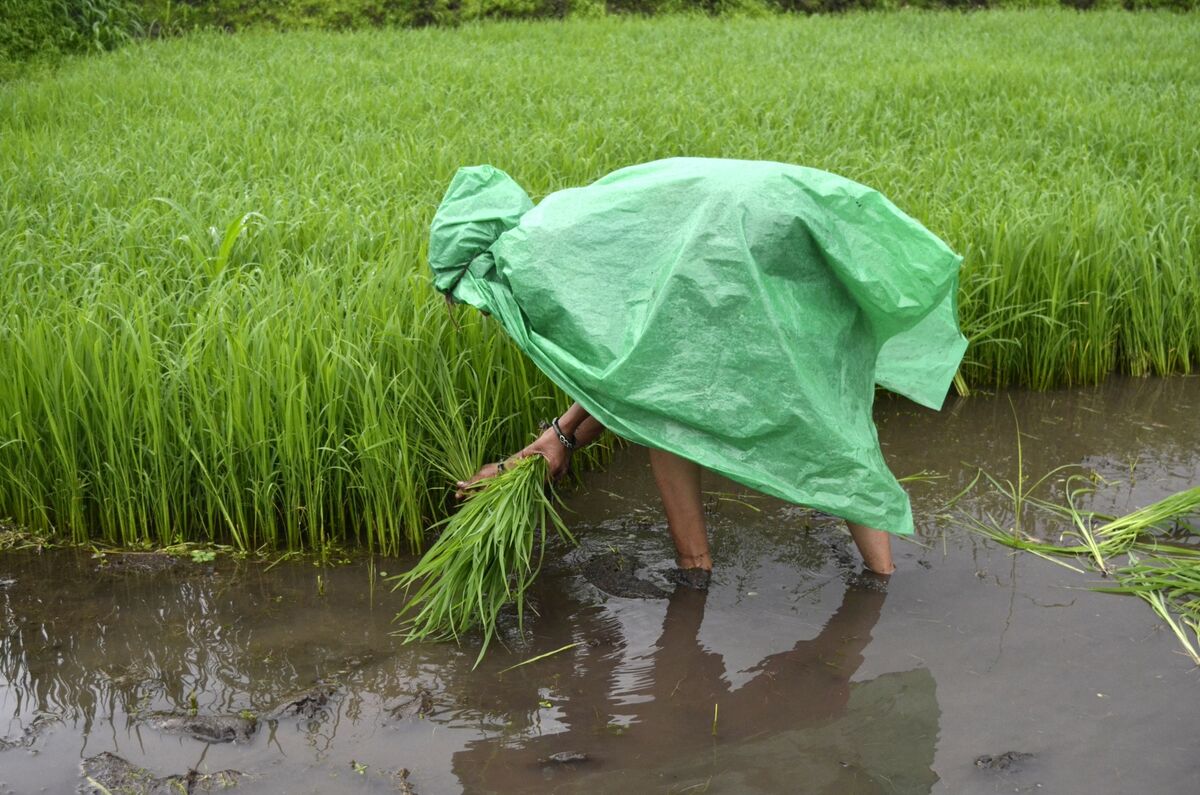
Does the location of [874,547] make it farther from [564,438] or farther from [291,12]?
[291,12]

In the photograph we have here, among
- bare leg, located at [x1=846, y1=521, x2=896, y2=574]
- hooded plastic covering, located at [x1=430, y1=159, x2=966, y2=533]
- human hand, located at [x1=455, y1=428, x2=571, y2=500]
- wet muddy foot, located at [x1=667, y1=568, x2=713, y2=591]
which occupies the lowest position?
wet muddy foot, located at [x1=667, y1=568, x2=713, y2=591]

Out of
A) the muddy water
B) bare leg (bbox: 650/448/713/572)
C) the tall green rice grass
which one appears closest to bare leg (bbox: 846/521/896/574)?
→ the muddy water

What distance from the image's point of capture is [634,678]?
2.46 metres

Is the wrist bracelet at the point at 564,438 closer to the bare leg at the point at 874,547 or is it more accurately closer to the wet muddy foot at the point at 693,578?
the wet muddy foot at the point at 693,578

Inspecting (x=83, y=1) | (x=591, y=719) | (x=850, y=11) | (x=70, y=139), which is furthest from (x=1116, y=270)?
(x=850, y=11)

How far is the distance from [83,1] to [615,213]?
365 inches

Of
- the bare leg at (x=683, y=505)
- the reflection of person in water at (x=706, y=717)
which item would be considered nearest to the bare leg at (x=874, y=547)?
the reflection of person in water at (x=706, y=717)

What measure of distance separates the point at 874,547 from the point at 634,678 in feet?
2.45

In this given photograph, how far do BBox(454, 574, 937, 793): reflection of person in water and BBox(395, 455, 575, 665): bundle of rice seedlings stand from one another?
0.27 m

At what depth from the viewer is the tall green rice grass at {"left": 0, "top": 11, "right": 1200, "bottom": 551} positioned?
9.99 feet

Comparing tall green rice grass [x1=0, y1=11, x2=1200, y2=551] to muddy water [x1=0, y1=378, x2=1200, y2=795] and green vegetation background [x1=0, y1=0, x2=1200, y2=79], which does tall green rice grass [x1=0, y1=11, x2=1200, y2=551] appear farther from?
green vegetation background [x1=0, y1=0, x2=1200, y2=79]

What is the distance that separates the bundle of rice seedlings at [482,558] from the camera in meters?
2.51

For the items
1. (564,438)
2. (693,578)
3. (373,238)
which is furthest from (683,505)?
(373,238)

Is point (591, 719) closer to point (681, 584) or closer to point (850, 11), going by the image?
point (681, 584)
